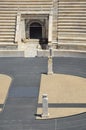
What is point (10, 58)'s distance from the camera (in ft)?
122

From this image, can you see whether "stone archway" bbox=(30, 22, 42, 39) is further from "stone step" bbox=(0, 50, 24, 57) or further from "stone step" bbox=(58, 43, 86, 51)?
"stone step" bbox=(0, 50, 24, 57)

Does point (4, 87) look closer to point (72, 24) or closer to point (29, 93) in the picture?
point (29, 93)

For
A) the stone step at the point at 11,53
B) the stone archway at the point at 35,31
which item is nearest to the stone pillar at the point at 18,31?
the stone step at the point at 11,53

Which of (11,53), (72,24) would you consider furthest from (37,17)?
(11,53)

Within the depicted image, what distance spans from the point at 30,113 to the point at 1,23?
17.0m

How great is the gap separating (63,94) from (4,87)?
4.99m

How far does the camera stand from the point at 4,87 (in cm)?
3025

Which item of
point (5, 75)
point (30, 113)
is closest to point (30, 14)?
point (5, 75)

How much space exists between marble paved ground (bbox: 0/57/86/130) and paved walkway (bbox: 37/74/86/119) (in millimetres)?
593

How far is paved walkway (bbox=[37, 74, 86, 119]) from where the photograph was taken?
26.2 metres

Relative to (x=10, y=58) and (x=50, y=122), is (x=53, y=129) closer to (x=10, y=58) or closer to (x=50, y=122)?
(x=50, y=122)

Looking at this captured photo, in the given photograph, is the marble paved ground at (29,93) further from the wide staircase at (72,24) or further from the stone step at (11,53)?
the wide staircase at (72,24)

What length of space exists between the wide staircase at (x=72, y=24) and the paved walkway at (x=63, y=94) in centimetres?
634

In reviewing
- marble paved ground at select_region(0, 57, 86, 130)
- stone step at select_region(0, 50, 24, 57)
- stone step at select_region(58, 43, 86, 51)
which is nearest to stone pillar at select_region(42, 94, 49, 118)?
marble paved ground at select_region(0, 57, 86, 130)
